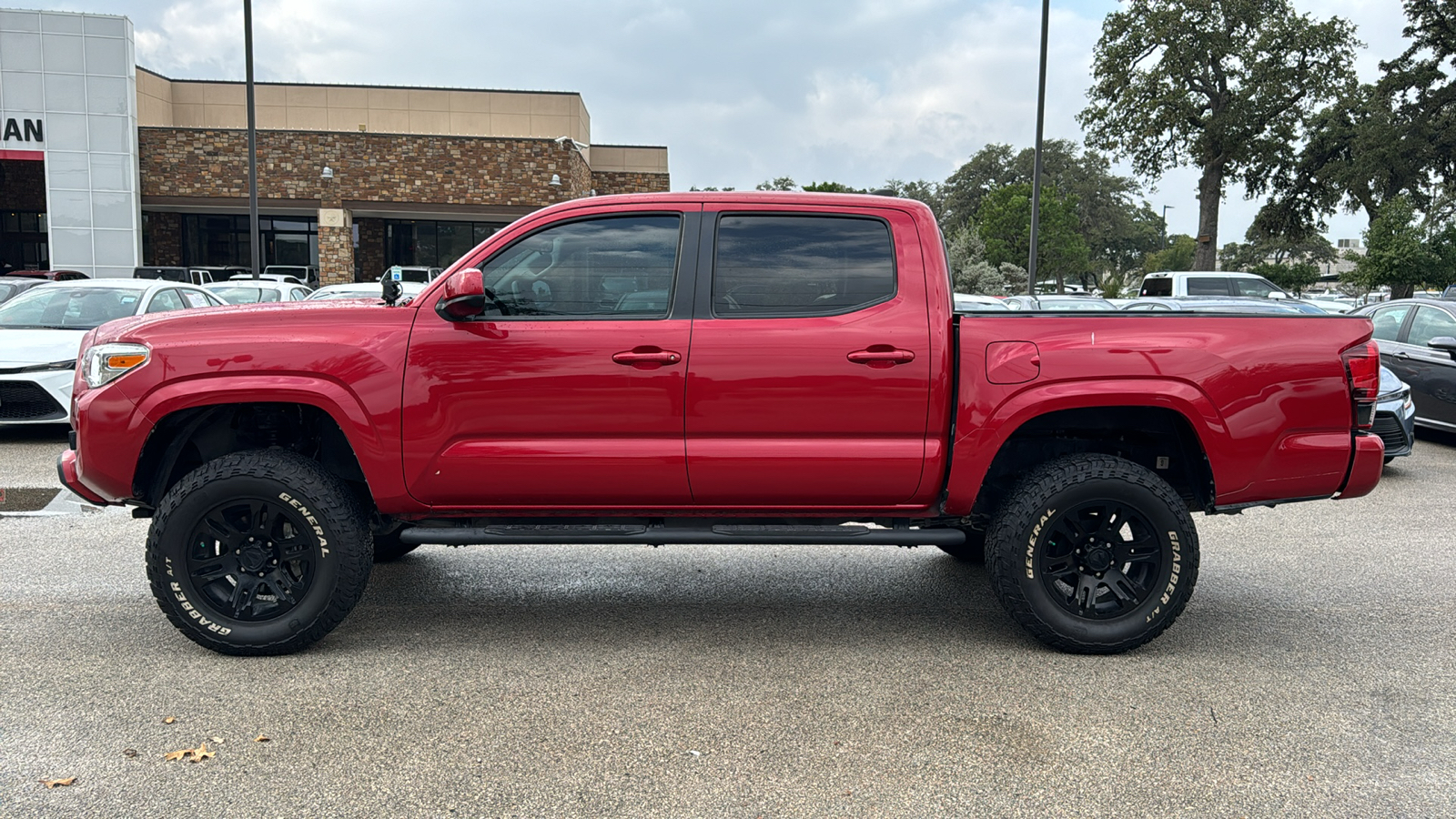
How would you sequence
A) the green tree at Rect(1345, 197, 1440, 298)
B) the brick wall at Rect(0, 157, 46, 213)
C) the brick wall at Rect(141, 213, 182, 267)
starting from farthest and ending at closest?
the brick wall at Rect(0, 157, 46, 213), the brick wall at Rect(141, 213, 182, 267), the green tree at Rect(1345, 197, 1440, 298)

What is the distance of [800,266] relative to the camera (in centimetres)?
468

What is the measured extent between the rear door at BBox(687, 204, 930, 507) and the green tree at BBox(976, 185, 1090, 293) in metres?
51.8

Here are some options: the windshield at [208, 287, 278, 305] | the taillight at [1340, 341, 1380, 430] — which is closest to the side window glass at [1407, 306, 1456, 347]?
the taillight at [1340, 341, 1380, 430]

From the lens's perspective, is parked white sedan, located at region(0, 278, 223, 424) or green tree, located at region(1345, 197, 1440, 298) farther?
green tree, located at region(1345, 197, 1440, 298)

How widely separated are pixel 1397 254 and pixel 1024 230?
1009 inches

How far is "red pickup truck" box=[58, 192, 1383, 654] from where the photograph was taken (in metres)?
4.48

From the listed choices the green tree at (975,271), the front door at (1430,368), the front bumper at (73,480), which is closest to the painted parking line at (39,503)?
the front bumper at (73,480)

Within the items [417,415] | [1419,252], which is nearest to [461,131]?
[1419,252]

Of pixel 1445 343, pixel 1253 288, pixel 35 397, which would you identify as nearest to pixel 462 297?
pixel 35 397

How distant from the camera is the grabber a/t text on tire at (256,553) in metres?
4.47

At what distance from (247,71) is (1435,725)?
2343 centimetres

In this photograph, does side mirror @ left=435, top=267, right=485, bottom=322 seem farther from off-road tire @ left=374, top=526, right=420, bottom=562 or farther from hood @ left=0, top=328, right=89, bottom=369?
hood @ left=0, top=328, right=89, bottom=369

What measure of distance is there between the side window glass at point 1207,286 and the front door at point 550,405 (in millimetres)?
17987

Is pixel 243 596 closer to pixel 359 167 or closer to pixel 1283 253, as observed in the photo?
pixel 359 167
